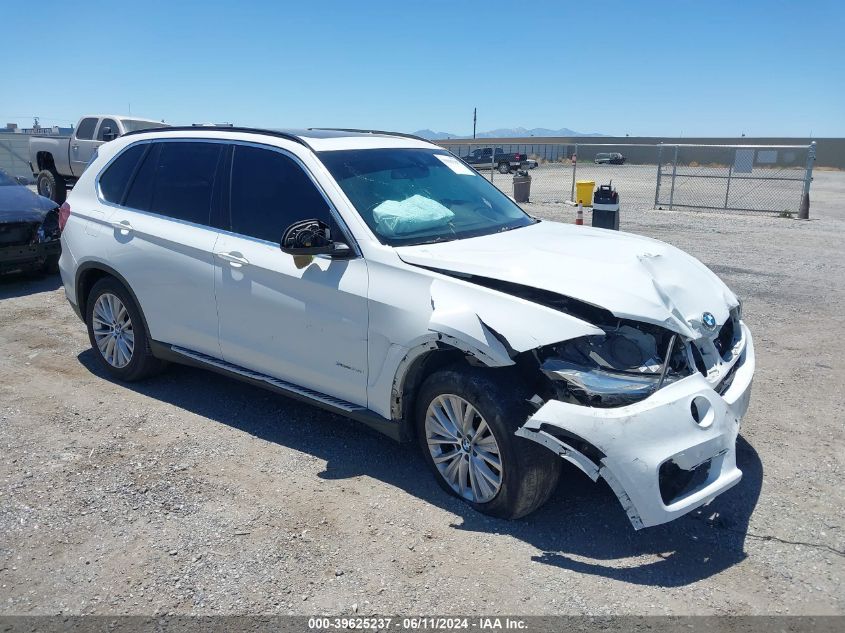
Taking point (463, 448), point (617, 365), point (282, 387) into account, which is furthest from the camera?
point (282, 387)

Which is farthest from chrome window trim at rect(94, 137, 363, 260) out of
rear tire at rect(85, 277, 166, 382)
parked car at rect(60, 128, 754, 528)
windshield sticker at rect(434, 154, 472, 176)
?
windshield sticker at rect(434, 154, 472, 176)

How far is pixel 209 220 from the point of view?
487cm

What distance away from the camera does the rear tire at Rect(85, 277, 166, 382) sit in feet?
17.8

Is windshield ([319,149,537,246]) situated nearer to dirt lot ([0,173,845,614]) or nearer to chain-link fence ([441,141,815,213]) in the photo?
dirt lot ([0,173,845,614])

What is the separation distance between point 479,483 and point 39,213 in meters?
7.84

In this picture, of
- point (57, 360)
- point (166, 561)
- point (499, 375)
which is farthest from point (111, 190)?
point (499, 375)

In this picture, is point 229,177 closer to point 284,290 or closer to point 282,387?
point 284,290

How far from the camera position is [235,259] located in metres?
4.55

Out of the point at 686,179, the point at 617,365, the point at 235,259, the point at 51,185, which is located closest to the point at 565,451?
the point at 617,365

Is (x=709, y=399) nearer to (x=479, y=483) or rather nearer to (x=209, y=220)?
(x=479, y=483)

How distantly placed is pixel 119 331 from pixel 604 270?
12.8ft

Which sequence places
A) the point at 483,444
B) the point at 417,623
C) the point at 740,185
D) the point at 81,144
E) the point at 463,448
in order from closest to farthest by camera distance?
the point at 417,623 < the point at 483,444 < the point at 463,448 < the point at 81,144 < the point at 740,185

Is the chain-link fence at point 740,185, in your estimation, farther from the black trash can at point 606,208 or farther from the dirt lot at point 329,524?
the dirt lot at point 329,524

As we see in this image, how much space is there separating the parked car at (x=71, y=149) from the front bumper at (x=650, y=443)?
15.1 m
